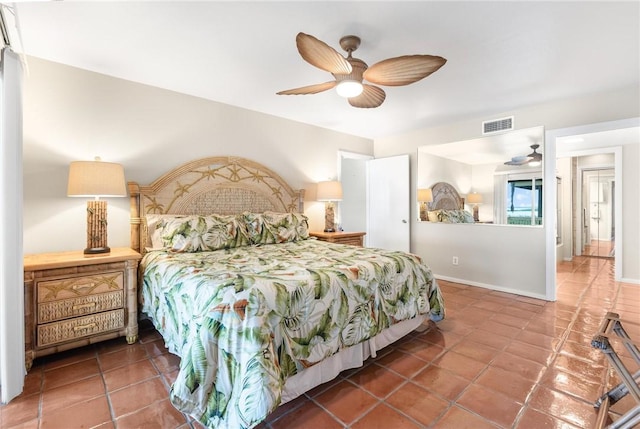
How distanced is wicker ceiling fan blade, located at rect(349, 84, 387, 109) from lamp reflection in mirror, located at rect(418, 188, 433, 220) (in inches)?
96.8

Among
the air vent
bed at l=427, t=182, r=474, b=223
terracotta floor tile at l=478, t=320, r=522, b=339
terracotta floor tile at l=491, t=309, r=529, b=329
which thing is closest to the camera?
terracotta floor tile at l=478, t=320, r=522, b=339

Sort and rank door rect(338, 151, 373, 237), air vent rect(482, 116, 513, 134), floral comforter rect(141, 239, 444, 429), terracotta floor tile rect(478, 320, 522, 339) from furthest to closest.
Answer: door rect(338, 151, 373, 237), air vent rect(482, 116, 513, 134), terracotta floor tile rect(478, 320, 522, 339), floral comforter rect(141, 239, 444, 429)

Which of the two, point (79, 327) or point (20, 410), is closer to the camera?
point (20, 410)

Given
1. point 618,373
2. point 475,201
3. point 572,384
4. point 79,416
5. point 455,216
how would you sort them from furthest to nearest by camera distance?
point 455,216, point 475,201, point 572,384, point 79,416, point 618,373

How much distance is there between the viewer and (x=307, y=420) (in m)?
1.60

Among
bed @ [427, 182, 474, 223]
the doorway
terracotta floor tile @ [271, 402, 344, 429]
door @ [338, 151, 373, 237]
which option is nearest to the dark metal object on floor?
terracotta floor tile @ [271, 402, 344, 429]

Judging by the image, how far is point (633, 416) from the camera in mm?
1315

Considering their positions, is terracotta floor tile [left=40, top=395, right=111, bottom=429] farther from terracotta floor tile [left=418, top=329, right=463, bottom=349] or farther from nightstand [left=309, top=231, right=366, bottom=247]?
nightstand [left=309, top=231, right=366, bottom=247]

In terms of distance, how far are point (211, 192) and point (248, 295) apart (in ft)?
7.30

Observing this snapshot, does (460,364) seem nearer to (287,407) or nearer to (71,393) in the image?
(287,407)

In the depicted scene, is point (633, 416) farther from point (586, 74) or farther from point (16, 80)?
point (16, 80)

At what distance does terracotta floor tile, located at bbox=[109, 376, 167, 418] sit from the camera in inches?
67.1

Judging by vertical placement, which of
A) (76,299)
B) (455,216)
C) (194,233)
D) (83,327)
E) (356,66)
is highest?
(356,66)

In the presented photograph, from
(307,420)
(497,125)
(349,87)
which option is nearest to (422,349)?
(307,420)
